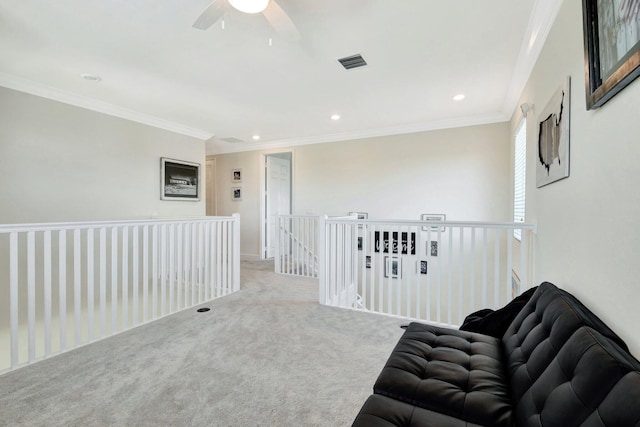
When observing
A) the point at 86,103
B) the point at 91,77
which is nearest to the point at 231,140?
the point at 86,103

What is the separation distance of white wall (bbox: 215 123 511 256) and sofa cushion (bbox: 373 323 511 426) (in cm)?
338

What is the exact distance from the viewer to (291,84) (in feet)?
10.7

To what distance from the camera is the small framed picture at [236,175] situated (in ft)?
21.4

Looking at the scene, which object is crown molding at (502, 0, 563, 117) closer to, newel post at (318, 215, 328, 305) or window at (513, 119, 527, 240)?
window at (513, 119, 527, 240)

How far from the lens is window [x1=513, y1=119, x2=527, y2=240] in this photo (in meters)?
3.24

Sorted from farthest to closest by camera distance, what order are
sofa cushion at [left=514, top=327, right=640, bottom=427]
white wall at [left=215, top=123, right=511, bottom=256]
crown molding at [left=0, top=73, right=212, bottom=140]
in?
white wall at [left=215, top=123, right=511, bottom=256], crown molding at [left=0, top=73, right=212, bottom=140], sofa cushion at [left=514, top=327, right=640, bottom=427]

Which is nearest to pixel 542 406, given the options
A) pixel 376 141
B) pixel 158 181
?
pixel 376 141

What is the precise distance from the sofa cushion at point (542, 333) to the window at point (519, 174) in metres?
2.27

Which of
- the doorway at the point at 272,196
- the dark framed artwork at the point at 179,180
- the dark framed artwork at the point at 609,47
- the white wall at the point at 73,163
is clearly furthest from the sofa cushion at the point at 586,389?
the doorway at the point at 272,196

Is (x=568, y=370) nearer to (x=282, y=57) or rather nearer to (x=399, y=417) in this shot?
(x=399, y=417)

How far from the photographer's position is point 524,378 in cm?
110

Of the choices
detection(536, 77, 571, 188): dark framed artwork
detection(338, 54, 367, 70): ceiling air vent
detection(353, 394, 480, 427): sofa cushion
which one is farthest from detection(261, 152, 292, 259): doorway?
detection(353, 394, 480, 427): sofa cushion

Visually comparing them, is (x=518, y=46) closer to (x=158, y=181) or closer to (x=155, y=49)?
(x=155, y=49)

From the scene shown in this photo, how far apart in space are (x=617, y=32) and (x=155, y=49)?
3045mm
